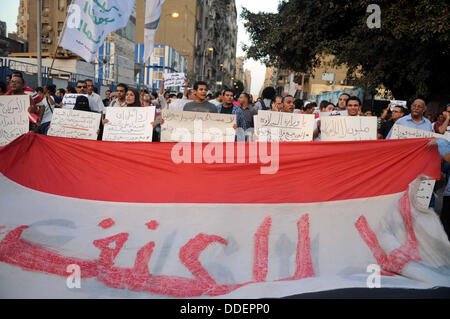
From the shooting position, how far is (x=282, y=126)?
461 centimetres

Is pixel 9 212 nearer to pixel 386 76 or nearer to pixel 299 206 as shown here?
pixel 299 206

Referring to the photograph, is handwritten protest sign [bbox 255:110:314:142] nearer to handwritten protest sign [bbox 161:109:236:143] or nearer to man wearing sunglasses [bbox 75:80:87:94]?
handwritten protest sign [bbox 161:109:236:143]

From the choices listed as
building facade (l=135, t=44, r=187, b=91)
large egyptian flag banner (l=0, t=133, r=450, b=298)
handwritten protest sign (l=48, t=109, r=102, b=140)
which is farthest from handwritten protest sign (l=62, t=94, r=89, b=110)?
building facade (l=135, t=44, r=187, b=91)

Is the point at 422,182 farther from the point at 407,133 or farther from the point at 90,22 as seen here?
the point at 90,22

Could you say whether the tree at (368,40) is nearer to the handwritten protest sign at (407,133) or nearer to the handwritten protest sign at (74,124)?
the handwritten protest sign at (407,133)

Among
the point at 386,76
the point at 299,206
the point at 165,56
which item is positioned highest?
the point at 165,56

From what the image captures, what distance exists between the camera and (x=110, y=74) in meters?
30.9

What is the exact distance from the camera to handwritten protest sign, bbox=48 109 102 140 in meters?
4.66

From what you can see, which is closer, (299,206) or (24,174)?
(299,206)

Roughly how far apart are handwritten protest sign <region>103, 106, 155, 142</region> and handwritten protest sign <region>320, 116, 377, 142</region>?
2239mm

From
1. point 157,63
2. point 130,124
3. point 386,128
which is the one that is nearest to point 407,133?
point 386,128

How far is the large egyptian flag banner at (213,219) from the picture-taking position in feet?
9.51
